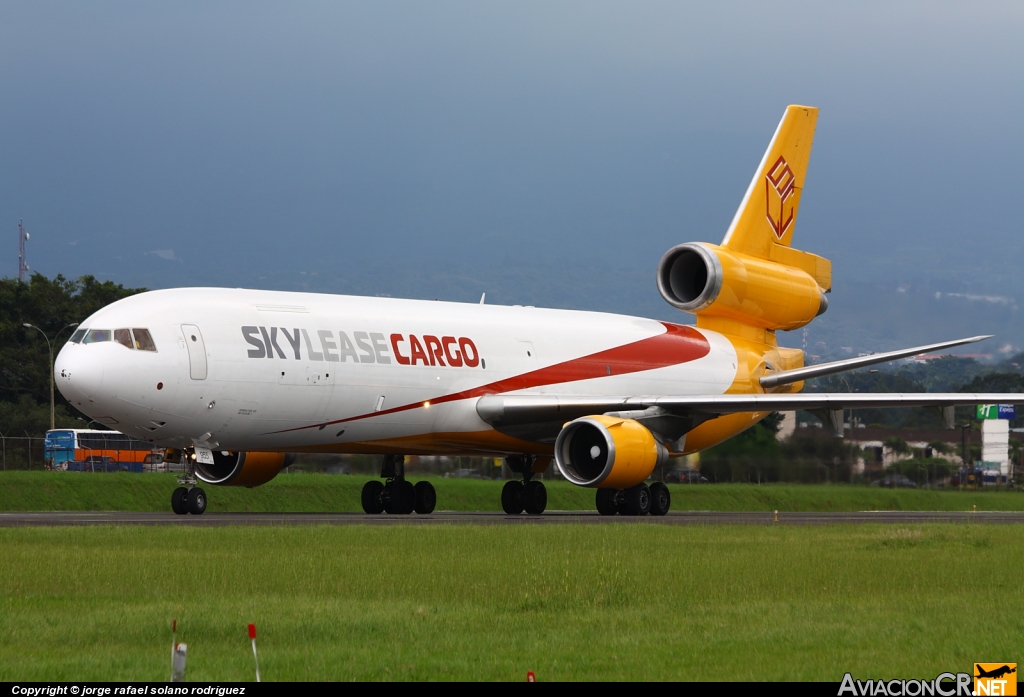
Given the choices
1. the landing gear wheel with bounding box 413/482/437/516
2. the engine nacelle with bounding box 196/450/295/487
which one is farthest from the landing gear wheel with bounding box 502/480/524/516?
the engine nacelle with bounding box 196/450/295/487

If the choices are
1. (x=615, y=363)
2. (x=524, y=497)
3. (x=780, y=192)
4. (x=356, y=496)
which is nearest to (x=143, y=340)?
(x=524, y=497)

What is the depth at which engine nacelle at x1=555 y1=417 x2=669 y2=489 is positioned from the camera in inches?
1033

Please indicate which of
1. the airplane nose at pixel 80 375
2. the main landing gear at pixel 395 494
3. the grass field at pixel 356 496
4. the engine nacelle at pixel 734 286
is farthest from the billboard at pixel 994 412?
the airplane nose at pixel 80 375

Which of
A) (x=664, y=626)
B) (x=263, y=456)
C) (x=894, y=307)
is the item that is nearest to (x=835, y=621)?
(x=664, y=626)

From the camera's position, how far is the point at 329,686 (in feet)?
26.0

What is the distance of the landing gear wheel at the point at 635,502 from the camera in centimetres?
2866

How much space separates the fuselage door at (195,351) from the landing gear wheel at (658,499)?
1002 centimetres

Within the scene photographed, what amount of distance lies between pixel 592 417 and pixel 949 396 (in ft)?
24.7

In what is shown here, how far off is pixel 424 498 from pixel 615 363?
5.05m

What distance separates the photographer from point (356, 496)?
1533 inches

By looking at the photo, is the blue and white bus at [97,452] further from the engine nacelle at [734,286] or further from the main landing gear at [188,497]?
the main landing gear at [188,497]

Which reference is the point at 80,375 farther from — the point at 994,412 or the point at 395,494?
the point at 994,412

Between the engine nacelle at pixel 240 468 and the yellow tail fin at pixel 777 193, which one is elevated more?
the yellow tail fin at pixel 777 193

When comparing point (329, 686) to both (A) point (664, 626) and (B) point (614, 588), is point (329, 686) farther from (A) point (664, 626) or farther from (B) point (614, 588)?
(B) point (614, 588)
